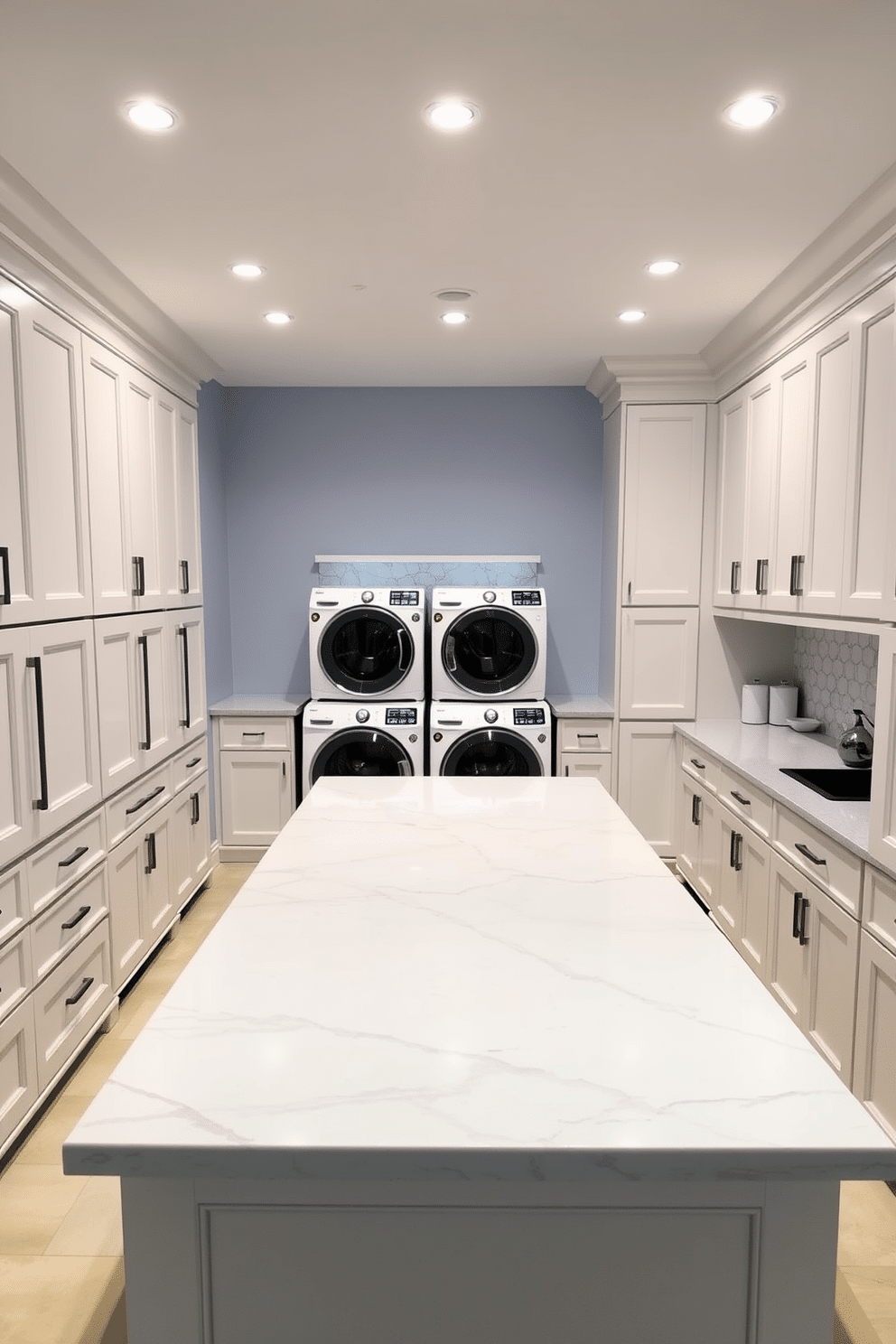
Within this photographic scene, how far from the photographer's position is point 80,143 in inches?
80.7

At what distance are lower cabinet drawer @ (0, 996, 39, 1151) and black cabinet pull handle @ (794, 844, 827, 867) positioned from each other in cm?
219

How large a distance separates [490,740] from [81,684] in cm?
209

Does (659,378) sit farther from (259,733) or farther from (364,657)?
(259,733)

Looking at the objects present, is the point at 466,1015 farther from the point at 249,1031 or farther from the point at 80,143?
the point at 80,143

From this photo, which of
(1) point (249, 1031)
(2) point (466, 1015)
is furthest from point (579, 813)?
(1) point (249, 1031)

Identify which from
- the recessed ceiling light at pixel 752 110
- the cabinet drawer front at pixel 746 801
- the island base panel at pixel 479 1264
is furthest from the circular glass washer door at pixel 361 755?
the island base panel at pixel 479 1264

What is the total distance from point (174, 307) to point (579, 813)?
2.45 metres

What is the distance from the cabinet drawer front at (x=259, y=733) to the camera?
444cm

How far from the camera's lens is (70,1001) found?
2582mm

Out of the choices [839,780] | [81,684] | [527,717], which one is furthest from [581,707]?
[81,684]

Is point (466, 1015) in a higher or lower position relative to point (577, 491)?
lower

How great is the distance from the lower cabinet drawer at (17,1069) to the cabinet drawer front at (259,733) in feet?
7.21

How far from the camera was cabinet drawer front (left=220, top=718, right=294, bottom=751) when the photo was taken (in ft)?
14.6

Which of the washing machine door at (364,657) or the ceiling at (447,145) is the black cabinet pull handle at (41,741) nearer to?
the ceiling at (447,145)
